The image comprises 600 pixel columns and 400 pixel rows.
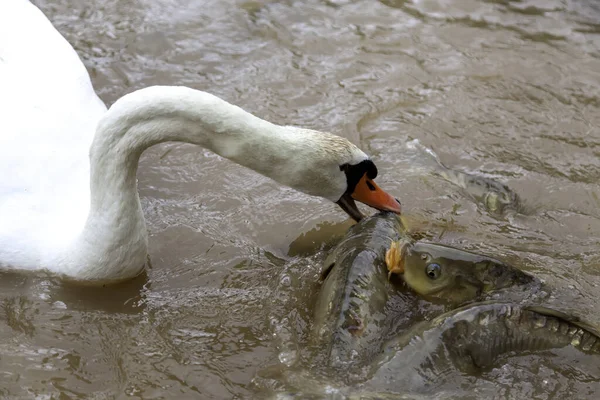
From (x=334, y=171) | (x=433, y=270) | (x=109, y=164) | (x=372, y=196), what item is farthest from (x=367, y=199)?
(x=109, y=164)

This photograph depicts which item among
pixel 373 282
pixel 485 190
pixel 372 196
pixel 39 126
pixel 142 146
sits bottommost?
pixel 485 190

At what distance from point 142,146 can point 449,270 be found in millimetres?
1802

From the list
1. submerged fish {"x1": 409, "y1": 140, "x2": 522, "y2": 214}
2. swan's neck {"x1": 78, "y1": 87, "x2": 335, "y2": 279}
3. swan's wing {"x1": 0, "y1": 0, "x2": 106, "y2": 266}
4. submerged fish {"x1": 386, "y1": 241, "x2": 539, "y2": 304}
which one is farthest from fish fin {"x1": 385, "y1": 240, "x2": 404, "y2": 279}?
swan's wing {"x1": 0, "y1": 0, "x2": 106, "y2": 266}

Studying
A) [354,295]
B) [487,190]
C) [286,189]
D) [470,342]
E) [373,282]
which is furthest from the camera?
[286,189]

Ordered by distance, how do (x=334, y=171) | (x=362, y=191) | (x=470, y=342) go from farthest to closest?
(x=362, y=191)
(x=334, y=171)
(x=470, y=342)

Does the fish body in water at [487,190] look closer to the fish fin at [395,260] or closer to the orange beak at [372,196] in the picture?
the orange beak at [372,196]

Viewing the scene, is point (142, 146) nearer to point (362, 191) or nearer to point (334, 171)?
point (334, 171)

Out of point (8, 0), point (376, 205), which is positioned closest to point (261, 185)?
point (376, 205)

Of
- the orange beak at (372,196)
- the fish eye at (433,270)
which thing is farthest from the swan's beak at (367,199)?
the fish eye at (433,270)

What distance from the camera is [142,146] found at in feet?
14.8

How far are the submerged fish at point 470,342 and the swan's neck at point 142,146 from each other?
1.22 metres

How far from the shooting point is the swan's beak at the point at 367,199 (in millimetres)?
4961

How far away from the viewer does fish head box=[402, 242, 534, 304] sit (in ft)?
14.9

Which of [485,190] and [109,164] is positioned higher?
[109,164]
